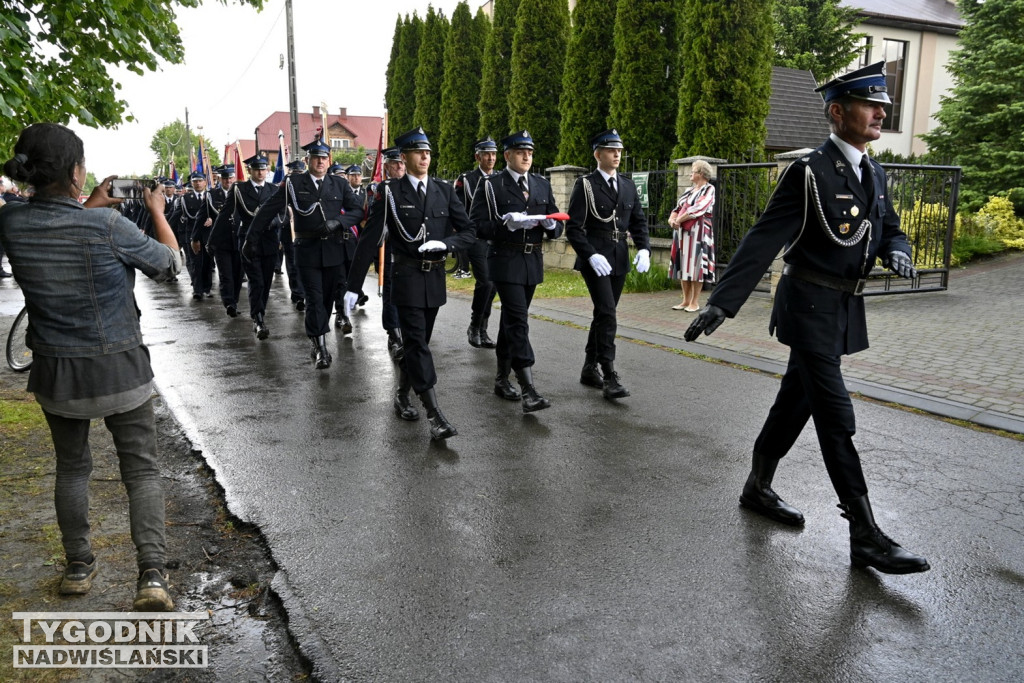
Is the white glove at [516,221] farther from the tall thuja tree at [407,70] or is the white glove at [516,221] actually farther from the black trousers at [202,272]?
the tall thuja tree at [407,70]

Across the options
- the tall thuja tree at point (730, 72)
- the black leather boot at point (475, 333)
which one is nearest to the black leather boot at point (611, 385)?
the black leather boot at point (475, 333)

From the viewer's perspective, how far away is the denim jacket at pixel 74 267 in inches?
124

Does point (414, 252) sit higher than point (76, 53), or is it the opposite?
point (76, 53)

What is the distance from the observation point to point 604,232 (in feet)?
22.4

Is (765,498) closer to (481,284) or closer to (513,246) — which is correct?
(513,246)

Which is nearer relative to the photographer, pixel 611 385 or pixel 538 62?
pixel 611 385

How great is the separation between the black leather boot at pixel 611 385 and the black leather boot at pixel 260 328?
15.8ft

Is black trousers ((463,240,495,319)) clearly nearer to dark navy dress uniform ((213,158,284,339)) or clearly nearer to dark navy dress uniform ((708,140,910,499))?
dark navy dress uniform ((213,158,284,339))

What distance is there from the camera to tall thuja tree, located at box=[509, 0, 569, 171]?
20359 millimetres

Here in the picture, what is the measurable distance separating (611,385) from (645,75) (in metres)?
11.5

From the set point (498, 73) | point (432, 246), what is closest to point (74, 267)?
point (432, 246)

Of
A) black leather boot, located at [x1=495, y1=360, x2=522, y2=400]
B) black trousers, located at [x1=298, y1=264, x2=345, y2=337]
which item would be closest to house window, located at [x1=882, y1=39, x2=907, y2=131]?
black trousers, located at [x1=298, y1=264, x2=345, y2=337]

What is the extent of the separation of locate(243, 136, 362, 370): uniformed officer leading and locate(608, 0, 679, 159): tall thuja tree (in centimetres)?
924

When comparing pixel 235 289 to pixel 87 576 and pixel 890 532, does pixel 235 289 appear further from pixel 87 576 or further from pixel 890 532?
pixel 890 532
